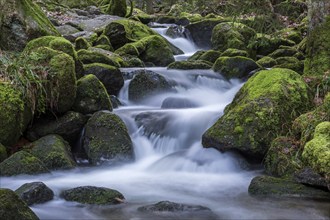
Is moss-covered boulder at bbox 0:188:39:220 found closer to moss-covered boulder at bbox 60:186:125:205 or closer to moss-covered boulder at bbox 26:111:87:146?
moss-covered boulder at bbox 60:186:125:205

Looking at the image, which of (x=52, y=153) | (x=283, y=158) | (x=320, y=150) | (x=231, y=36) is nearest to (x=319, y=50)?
(x=283, y=158)

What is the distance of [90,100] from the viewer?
28.3ft

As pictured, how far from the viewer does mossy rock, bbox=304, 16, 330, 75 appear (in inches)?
347

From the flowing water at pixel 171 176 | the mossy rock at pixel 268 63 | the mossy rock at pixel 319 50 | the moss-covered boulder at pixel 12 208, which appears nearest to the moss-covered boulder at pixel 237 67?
the mossy rock at pixel 268 63

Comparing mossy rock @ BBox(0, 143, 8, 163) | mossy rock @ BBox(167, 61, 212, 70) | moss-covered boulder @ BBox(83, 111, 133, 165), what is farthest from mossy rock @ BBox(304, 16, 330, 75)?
mossy rock @ BBox(0, 143, 8, 163)

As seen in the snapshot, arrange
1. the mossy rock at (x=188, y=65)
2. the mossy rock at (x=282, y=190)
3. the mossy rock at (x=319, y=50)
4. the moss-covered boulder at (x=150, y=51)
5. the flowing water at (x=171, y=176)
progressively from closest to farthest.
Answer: the flowing water at (x=171, y=176) < the mossy rock at (x=282, y=190) < the mossy rock at (x=319, y=50) < the mossy rock at (x=188, y=65) < the moss-covered boulder at (x=150, y=51)

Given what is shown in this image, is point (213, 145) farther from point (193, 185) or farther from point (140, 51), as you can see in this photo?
point (140, 51)

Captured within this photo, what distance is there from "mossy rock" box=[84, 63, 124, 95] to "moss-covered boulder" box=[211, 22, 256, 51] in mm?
6007

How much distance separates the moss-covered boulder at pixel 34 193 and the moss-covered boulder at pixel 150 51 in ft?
31.5

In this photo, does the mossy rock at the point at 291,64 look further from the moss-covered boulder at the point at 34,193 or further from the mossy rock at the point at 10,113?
the moss-covered boulder at the point at 34,193

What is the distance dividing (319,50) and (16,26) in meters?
7.08

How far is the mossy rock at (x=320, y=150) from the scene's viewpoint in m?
5.43

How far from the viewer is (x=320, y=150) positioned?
5660 mm

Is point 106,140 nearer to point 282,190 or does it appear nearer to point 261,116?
point 261,116
